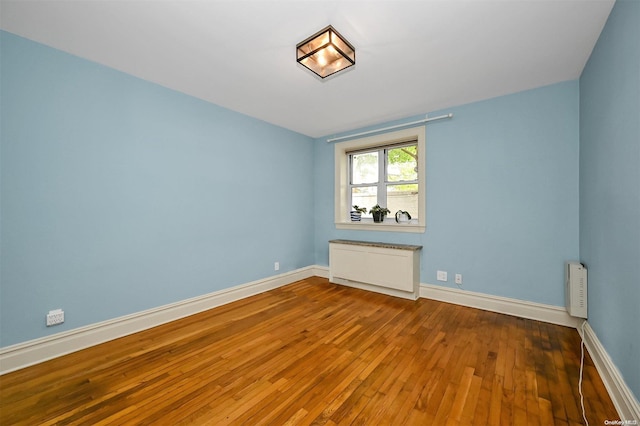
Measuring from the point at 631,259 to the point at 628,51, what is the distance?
1236mm

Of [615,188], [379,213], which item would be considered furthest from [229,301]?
[615,188]

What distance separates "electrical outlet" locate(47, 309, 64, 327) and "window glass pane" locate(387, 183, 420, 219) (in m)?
4.07

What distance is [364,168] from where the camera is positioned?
4.50m

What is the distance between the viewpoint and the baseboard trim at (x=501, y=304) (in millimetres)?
2666

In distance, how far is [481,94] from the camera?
118 inches

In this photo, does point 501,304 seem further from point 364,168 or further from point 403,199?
point 364,168

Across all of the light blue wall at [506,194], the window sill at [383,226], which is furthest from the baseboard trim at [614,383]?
the window sill at [383,226]

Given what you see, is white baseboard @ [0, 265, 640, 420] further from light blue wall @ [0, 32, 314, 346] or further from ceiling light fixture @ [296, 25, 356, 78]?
ceiling light fixture @ [296, 25, 356, 78]

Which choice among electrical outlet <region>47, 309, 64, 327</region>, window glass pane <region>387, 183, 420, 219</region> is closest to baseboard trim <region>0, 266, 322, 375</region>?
electrical outlet <region>47, 309, 64, 327</region>

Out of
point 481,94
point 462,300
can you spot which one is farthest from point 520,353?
point 481,94

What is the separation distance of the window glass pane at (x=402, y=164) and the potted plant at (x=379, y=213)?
1.71ft

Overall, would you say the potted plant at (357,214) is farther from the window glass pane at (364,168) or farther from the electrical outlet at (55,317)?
the electrical outlet at (55,317)

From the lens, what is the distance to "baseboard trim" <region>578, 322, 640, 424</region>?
1.36 metres

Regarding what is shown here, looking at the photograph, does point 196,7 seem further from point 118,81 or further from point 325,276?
point 325,276
